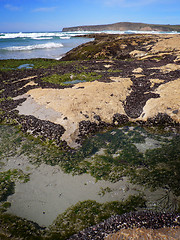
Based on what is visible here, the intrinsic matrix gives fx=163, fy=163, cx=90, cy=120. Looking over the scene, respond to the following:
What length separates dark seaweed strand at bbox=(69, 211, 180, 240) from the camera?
6019mm

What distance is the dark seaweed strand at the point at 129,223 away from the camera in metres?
6.02

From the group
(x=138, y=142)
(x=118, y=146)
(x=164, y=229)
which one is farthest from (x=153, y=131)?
(x=164, y=229)

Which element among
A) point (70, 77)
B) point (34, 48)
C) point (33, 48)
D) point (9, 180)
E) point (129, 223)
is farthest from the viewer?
point (34, 48)

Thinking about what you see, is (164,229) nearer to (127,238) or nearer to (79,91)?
(127,238)

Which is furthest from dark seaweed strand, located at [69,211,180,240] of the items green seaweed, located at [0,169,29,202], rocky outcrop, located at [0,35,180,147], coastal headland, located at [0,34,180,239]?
rocky outcrop, located at [0,35,180,147]

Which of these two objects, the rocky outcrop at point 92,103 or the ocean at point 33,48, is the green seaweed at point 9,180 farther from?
the ocean at point 33,48

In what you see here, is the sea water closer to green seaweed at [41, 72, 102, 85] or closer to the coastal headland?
green seaweed at [41, 72, 102, 85]

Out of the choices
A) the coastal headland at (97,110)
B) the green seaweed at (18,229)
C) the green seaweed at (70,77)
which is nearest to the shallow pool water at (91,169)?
the coastal headland at (97,110)

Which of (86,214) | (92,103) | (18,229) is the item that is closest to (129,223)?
(86,214)

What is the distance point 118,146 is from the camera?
11258mm

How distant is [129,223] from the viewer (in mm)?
6246

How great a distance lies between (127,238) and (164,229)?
4.65 ft

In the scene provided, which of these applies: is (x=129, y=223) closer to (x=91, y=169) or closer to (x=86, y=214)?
(x=86, y=214)

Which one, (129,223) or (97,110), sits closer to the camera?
(129,223)
